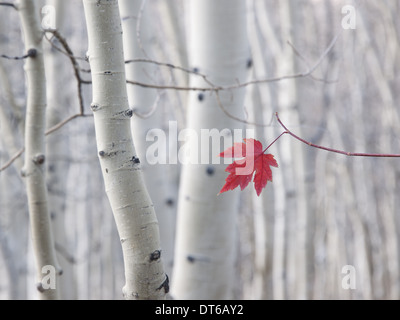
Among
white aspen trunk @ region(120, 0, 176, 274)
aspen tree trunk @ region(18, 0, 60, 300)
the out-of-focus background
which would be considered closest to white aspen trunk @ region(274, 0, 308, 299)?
the out-of-focus background

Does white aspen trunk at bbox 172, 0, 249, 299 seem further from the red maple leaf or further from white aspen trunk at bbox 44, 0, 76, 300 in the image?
white aspen trunk at bbox 44, 0, 76, 300

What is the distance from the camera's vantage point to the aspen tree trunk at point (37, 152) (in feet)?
3.40

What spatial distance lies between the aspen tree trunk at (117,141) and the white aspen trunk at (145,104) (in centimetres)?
52

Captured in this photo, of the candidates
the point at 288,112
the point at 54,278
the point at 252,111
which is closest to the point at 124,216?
the point at 54,278

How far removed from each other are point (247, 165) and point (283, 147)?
212 centimetres

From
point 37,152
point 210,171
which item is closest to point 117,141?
point 37,152

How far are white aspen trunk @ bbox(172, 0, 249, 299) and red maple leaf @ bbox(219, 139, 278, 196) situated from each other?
1.77 ft

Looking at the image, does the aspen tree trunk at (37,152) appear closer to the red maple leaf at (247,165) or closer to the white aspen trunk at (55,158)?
the red maple leaf at (247,165)

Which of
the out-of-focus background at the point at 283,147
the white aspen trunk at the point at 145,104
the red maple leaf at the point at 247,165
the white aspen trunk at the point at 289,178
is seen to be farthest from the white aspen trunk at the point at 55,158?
the red maple leaf at the point at 247,165

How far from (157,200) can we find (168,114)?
378 cm

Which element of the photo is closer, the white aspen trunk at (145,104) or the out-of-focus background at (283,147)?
the white aspen trunk at (145,104)

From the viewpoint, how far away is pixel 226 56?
4.28 ft

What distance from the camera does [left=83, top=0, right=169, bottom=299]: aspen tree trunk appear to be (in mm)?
776
